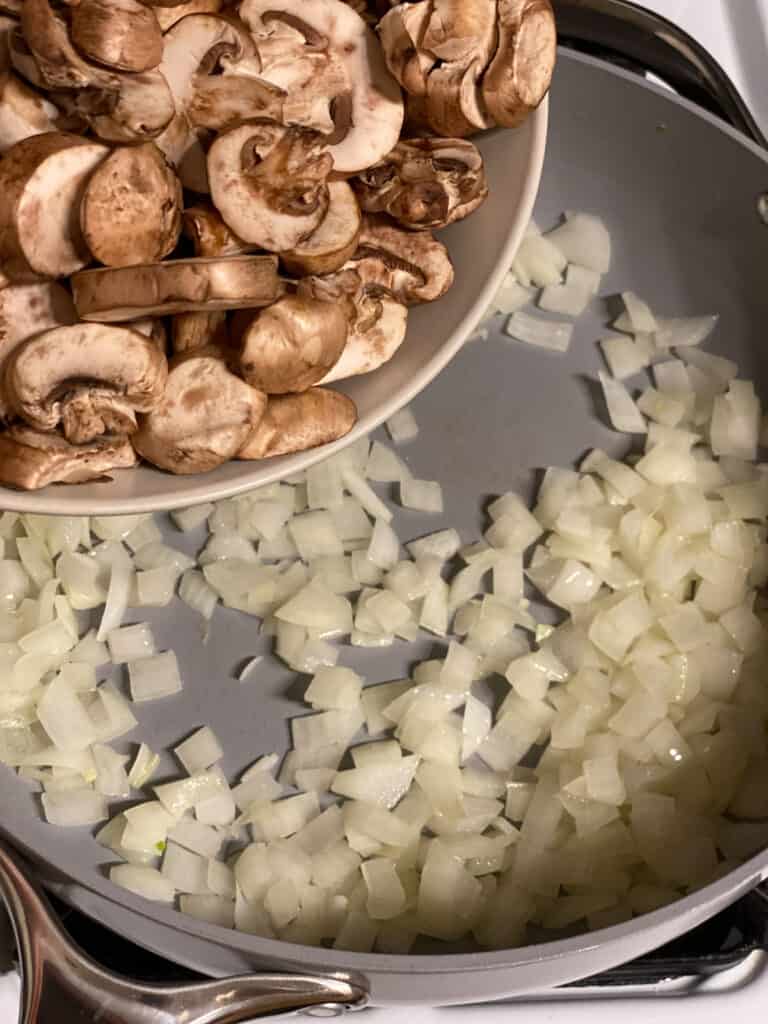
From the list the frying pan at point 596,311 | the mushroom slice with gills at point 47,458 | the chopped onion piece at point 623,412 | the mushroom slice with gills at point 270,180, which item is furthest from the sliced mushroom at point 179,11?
the chopped onion piece at point 623,412

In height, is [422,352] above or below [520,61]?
below

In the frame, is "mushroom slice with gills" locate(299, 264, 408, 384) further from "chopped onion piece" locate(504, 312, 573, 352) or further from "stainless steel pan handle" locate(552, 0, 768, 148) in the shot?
"stainless steel pan handle" locate(552, 0, 768, 148)

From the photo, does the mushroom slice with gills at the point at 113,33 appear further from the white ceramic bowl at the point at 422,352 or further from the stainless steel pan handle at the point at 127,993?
the stainless steel pan handle at the point at 127,993

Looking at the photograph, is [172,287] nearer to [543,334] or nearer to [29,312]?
[29,312]

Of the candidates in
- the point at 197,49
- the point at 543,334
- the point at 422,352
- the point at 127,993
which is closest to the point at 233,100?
the point at 197,49

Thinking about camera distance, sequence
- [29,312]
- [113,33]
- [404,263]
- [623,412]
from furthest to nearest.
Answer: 1. [623,412]
2. [404,263]
3. [29,312]
4. [113,33]

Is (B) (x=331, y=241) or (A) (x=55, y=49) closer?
(A) (x=55, y=49)
